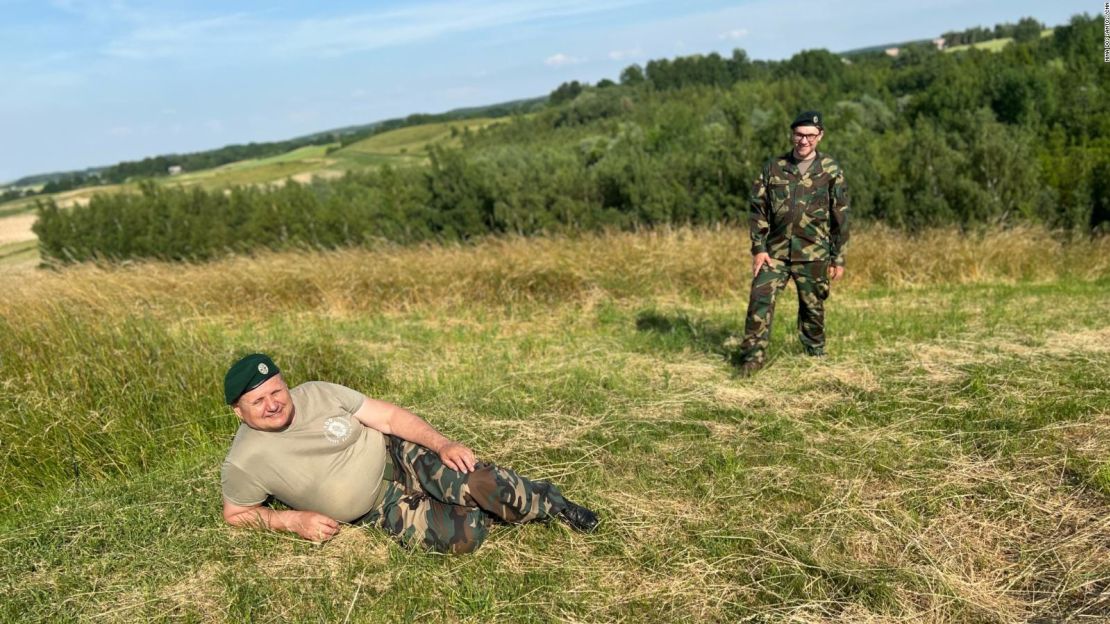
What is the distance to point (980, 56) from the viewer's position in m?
41.7

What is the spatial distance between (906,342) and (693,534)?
10.3 ft

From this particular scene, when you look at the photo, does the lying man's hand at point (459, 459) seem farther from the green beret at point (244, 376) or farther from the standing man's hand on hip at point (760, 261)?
the standing man's hand on hip at point (760, 261)

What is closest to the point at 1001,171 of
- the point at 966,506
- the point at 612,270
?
the point at 612,270

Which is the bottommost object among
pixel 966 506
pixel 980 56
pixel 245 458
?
pixel 966 506

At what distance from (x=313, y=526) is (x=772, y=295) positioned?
10.8 feet

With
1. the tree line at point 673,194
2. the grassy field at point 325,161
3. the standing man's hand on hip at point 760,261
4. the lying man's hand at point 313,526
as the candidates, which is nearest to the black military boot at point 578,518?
the lying man's hand at point 313,526

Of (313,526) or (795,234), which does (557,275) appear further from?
(313,526)

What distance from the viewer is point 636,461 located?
3.79 metres

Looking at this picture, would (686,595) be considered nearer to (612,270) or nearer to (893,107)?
(612,270)

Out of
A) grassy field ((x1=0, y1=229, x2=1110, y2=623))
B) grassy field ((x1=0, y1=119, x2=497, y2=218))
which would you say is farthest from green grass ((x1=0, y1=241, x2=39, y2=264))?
grassy field ((x1=0, y1=229, x2=1110, y2=623))

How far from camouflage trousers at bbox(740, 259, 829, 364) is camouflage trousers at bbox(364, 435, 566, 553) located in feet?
7.56

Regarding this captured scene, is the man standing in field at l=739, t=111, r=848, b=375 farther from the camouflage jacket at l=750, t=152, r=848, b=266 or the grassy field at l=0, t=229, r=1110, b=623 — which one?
the grassy field at l=0, t=229, r=1110, b=623

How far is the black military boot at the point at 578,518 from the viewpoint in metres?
3.15

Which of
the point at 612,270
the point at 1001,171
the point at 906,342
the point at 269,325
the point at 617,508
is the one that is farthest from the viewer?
the point at 1001,171
